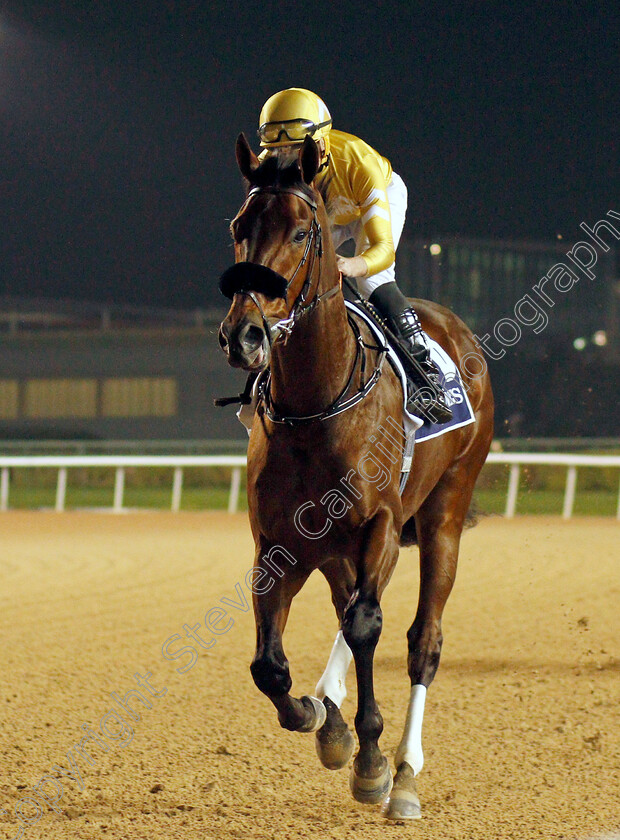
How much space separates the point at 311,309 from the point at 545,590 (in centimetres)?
492

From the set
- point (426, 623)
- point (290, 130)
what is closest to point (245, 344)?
point (290, 130)

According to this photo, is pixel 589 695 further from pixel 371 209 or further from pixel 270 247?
→ pixel 270 247

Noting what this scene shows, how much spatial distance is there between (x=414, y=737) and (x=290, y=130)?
2.11m

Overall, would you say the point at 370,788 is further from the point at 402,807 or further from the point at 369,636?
the point at 369,636

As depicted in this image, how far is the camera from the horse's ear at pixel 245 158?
2.83 m

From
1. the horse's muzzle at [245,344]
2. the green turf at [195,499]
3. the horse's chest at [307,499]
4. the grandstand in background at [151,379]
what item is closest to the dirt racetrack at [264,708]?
the horse's chest at [307,499]

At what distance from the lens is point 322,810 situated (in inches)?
123

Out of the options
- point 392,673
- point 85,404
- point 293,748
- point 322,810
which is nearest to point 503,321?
point 392,673

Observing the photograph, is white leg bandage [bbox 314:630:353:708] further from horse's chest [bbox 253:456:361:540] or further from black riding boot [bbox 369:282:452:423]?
black riding boot [bbox 369:282:452:423]

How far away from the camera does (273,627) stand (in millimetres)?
3004

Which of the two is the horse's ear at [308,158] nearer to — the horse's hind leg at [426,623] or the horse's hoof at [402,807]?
the horse's hind leg at [426,623]

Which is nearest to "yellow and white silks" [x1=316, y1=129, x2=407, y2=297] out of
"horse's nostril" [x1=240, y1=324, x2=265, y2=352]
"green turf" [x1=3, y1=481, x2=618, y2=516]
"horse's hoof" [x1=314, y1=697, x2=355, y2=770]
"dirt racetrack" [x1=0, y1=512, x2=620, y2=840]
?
"horse's nostril" [x1=240, y1=324, x2=265, y2=352]

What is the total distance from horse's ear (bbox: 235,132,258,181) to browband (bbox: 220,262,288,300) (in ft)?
1.32

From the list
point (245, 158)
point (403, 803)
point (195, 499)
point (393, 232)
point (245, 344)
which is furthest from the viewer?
point (195, 499)
